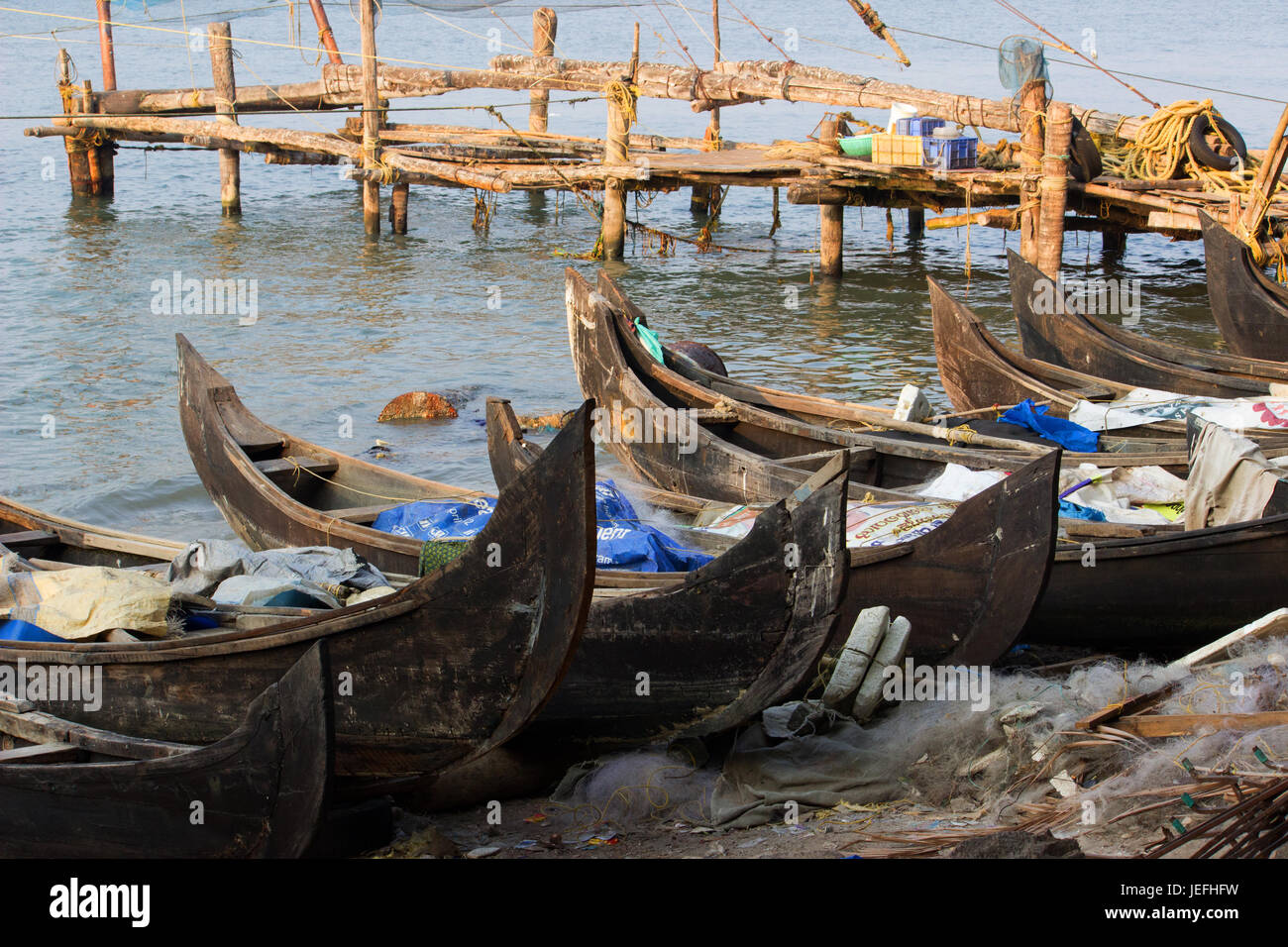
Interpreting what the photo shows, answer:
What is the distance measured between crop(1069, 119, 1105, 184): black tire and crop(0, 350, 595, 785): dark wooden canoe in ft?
40.6

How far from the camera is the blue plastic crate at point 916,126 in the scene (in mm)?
15555

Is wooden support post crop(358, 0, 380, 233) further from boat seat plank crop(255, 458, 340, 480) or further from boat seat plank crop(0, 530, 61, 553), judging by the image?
boat seat plank crop(0, 530, 61, 553)

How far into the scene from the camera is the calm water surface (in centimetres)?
1179

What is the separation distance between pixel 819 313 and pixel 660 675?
39.6 ft

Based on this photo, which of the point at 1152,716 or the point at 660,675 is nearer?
the point at 1152,716

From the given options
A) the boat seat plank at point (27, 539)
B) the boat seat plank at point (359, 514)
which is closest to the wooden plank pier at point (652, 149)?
the boat seat plank at point (359, 514)

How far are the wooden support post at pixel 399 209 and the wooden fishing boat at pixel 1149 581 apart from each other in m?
16.4

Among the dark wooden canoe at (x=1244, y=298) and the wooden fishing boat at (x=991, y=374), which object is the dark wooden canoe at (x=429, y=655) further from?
the dark wooden canoe at (x=1244, y=298)

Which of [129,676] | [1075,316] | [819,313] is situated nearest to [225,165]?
[819,313]

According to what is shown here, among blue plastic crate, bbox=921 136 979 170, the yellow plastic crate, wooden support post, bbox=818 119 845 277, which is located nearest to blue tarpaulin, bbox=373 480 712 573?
the yellow plastic crate

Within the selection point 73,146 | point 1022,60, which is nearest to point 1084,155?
point 1022,60
